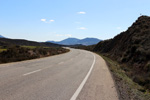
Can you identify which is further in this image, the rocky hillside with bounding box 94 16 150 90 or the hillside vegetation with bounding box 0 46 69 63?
the hillside vegetation with bounding box 0 46 69 63

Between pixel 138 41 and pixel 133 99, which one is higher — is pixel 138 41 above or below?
above

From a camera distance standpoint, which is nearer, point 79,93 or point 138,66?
point 79,93

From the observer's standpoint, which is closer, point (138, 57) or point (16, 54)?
point (138, 57)

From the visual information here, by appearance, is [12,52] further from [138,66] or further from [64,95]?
[64,95]

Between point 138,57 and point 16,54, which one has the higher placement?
point 138,57

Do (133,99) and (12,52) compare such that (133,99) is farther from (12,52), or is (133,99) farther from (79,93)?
(12,52)

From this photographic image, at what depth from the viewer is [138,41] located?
28.7m

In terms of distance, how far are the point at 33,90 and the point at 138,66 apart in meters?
15.8

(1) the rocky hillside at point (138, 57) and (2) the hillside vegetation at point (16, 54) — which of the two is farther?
(2) the hillside vegetation at point (16, 54)

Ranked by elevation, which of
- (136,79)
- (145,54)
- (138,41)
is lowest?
(136,79)

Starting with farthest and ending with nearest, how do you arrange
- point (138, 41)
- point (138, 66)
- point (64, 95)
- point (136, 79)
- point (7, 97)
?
point (138, 41)
point (138, 66)
point (136, 79)
point (64, 95)
point (7, 97)

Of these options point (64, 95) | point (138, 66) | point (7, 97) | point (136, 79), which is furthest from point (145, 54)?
point (7, 97)

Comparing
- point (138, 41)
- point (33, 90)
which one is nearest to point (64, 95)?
point (33, 90)

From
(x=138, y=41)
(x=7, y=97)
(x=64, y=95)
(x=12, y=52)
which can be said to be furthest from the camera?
(x=138, y=41)
